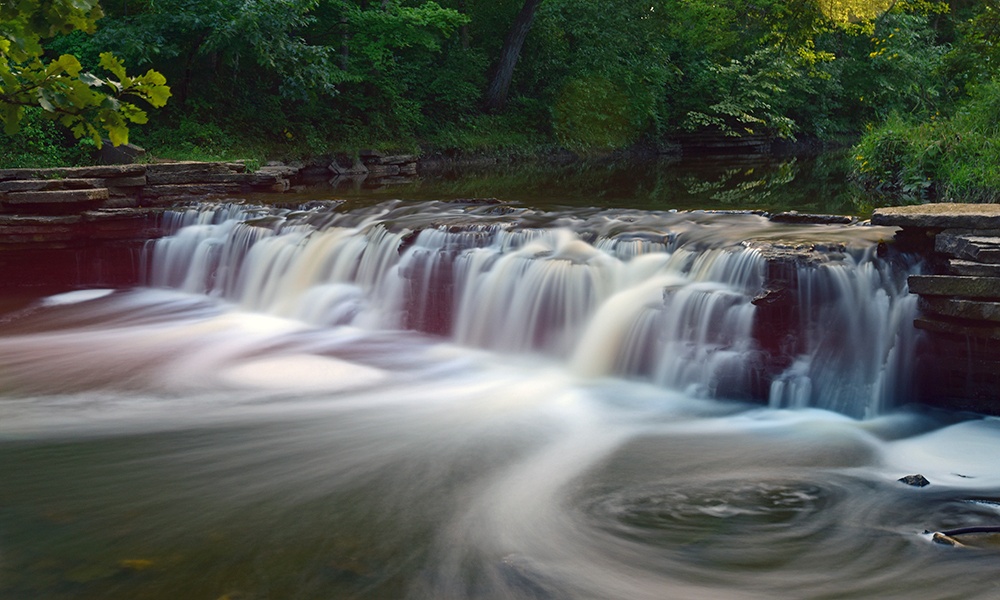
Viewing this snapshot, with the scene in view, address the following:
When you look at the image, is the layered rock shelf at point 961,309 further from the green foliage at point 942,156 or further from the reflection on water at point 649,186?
the green foliage at point 942,156

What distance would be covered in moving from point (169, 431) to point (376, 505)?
1.91m

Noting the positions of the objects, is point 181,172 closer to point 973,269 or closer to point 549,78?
point 973,269

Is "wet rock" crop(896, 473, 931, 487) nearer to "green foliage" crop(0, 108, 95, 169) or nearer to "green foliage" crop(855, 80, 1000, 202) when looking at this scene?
"green foliage" crop(855, 80, 1000, 202)

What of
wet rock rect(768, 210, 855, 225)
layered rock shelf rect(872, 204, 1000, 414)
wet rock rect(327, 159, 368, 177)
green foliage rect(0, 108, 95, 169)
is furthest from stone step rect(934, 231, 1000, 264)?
wet rock rect(327, 159, 368, 177)

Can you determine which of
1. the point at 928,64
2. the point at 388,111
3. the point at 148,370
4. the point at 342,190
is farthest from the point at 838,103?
the point at 148,370

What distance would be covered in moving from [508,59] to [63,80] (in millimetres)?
24748

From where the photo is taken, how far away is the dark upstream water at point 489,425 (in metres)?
4.04

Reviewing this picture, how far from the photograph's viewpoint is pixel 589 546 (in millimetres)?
4297

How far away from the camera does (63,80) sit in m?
2.02

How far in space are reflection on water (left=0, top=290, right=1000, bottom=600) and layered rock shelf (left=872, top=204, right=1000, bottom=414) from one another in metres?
0.28

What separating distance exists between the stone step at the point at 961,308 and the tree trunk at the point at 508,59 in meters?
20.2

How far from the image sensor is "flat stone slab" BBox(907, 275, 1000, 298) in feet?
19.2

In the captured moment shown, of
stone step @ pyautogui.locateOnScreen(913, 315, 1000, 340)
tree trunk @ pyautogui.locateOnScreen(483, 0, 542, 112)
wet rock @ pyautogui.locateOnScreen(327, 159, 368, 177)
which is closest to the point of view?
stone step @ pyautogui.locateOnScreen(913, 315, 1000, 340)

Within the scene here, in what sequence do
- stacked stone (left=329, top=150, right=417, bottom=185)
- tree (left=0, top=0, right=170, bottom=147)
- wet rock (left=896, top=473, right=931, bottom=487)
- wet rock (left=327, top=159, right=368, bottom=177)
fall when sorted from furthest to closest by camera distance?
wet rock (left=327, top=159, right=368, bottom=177), stacked stone (left=329, top=150, right=417, bottom=185), wet rock (left=896, top=473, right=931, bottom=487), tree (left=0, top=0, right=170, bottom=147)
